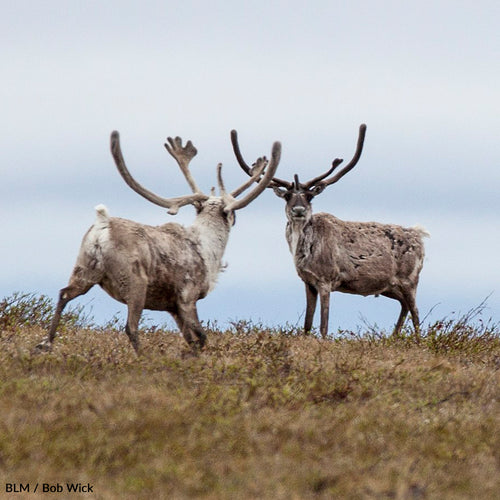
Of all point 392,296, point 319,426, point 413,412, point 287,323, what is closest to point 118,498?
point 319,426

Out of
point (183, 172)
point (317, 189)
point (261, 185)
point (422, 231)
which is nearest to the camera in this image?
point (261, 185)

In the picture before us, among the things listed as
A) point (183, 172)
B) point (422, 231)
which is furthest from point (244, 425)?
point (422, 231)

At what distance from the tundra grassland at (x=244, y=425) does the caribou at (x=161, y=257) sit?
1.49 ft

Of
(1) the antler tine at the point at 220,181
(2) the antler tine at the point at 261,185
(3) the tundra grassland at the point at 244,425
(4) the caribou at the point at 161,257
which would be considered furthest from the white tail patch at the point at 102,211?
(1) the antler tine at the point at 220,181

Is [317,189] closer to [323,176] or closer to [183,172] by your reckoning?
[323,176]

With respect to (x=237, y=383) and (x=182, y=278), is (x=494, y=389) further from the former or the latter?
(x=182, y=278)

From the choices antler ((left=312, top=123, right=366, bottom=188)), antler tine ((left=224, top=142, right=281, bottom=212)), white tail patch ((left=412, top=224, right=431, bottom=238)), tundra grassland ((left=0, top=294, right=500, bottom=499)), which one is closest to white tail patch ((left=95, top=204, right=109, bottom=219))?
tundra grassland ((left=0, top=294, right=500, bottom=499))

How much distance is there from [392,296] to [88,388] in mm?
8754

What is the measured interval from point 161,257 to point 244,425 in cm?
313

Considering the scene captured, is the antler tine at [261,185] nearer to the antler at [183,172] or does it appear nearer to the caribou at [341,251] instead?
the antler at [183,172]

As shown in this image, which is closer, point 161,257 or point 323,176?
point 161,257

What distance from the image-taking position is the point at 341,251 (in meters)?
14.1

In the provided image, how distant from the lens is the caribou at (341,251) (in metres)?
13.8

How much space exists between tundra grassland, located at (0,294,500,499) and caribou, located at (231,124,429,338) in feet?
13.2
